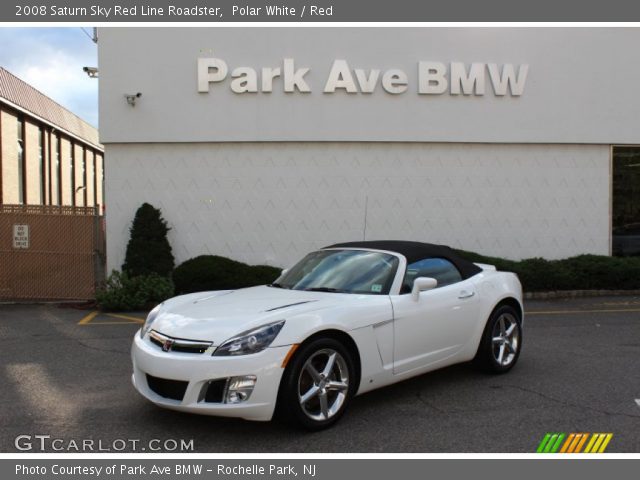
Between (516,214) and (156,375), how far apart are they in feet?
35.4

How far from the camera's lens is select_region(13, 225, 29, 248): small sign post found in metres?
12.2

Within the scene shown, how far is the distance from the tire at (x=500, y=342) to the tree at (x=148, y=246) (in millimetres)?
7466

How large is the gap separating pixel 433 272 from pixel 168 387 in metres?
2.71

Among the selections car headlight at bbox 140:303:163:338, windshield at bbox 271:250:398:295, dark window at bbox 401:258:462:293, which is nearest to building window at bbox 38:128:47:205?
windshield at bbox 271:250:398:295

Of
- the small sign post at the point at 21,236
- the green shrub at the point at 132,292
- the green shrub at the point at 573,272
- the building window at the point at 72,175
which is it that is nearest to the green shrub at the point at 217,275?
the green shrub at the point at 132,292

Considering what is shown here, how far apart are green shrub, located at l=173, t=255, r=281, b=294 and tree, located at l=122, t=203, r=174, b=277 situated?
0.37 meters

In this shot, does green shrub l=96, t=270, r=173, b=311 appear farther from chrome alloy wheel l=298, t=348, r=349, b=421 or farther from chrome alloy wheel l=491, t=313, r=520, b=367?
chrome alloy wheel l=298, t=348, r=349, b=421

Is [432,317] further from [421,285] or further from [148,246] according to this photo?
[148,246]

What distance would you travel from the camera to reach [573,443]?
4203 millimetres

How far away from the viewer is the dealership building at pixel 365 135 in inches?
493

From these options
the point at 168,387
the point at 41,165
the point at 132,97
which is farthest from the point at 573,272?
the point at 41,165

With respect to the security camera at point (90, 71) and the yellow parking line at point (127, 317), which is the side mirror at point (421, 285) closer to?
the yellow parking line at point (127, 317)

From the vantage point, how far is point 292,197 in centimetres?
1283

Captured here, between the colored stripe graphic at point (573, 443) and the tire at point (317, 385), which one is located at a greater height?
the tire at point (317, 385)
